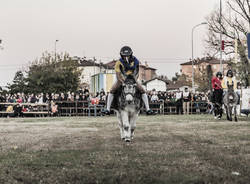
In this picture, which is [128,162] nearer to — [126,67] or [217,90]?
[126,67]

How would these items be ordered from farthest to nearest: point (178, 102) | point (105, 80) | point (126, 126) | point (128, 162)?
point (105, 80) → point (178, 102) → point (126, 126) → point (128, 162)

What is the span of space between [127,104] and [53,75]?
55708 mm

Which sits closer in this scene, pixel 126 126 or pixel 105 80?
pixel 126 126

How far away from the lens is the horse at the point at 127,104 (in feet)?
34.5

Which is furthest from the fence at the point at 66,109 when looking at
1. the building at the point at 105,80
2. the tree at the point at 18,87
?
the tree at the point at 18,87

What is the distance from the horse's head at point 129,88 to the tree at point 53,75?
177ft

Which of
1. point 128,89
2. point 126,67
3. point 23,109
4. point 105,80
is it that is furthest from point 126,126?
point 105,80

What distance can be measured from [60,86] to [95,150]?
5713cm

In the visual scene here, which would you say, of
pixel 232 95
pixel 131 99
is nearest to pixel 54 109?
pixel 232 95

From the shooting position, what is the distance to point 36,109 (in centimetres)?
3462

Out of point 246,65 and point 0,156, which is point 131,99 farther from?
point 246,65

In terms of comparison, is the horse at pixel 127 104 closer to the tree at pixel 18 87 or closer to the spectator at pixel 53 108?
the spectator at pixel 53 108

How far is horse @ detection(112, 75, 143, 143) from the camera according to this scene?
1052cm

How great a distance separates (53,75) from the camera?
2574 inches
